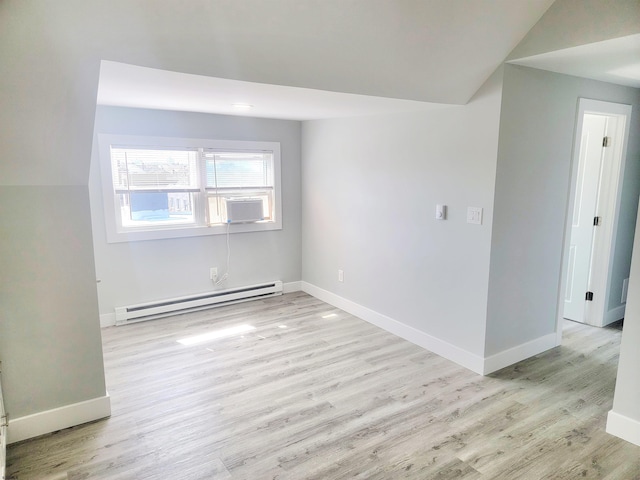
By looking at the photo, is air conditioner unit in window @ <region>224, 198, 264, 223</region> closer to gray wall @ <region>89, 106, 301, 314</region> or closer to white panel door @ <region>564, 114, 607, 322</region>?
gray wall @ <region>89, 106, 301, 314</region>

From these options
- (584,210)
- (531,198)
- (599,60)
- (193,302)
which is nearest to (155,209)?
(193,302)

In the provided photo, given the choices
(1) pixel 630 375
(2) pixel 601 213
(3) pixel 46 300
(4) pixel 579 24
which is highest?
(4) pixel 579 24

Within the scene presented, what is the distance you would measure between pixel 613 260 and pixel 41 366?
15.1 ft

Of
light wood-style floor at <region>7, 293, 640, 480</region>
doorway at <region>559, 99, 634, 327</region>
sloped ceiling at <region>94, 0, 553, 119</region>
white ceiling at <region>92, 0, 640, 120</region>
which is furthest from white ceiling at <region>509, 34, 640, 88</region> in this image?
light wood-style floor at <region>7, 293, 640, 480</region>

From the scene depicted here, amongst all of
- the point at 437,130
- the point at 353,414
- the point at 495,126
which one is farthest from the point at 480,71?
the point at 353,414

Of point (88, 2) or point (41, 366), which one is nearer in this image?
point (88, 2)

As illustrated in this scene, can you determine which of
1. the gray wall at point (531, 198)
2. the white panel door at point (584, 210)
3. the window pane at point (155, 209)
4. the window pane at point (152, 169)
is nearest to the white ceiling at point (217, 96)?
the window pane at point (152, 169)

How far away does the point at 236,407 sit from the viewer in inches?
103

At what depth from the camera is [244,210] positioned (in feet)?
14.8

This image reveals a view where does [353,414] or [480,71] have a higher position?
[480,71]

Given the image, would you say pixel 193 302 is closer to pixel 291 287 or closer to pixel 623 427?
pixel 291 287

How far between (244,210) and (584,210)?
3.42 m

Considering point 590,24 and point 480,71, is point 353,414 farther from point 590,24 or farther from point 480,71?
point 590,24

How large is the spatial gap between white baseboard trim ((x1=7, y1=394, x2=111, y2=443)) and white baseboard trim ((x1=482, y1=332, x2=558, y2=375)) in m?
2.63
